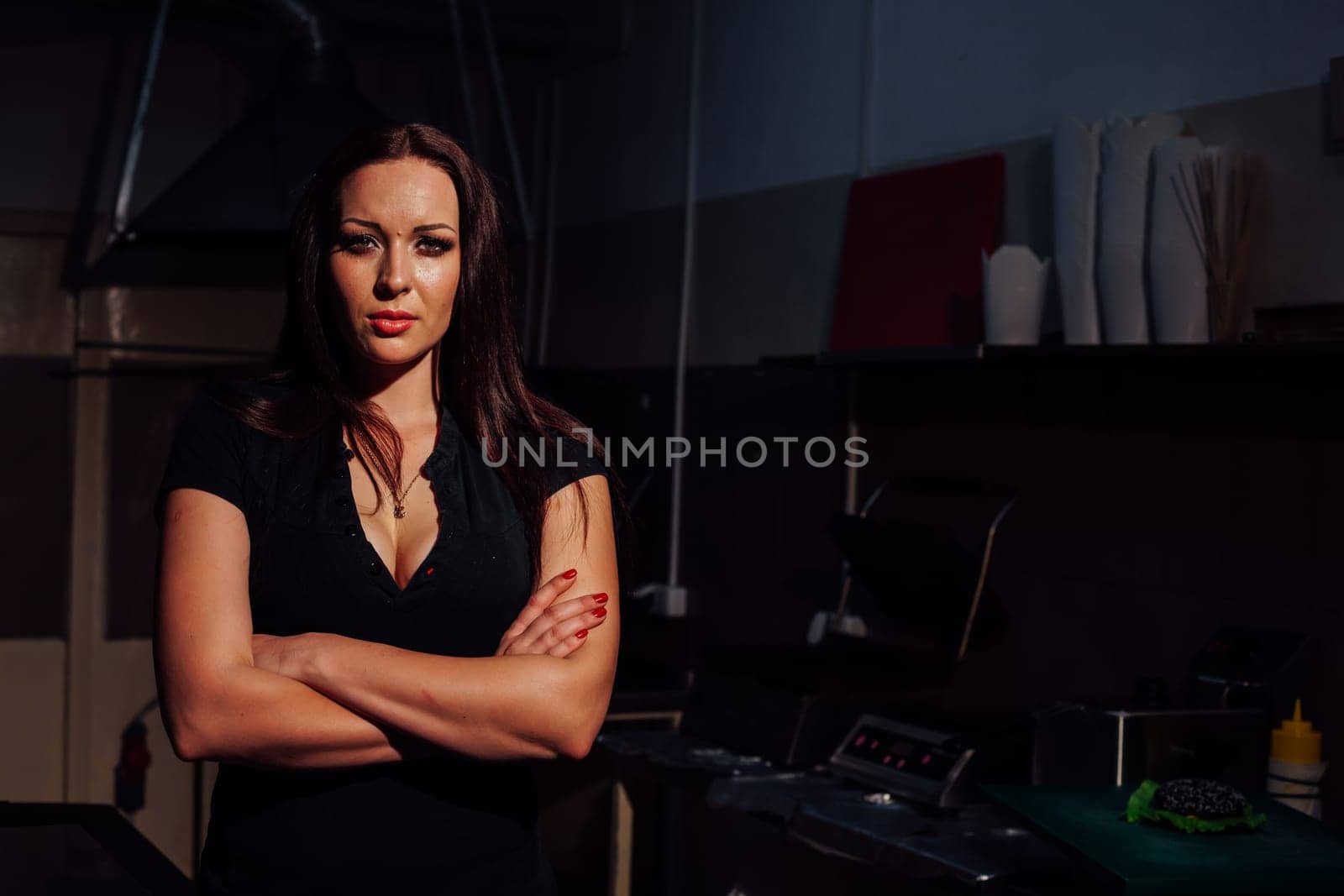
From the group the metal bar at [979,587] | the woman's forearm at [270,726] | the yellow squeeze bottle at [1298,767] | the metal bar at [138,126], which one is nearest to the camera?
the woman's forearm at [270,726]

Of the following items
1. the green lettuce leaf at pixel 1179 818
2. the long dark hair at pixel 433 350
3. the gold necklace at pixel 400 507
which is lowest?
the green lettuce leaf at pixel 1179 818

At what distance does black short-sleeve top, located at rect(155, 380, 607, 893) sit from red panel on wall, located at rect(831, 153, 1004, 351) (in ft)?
4.18

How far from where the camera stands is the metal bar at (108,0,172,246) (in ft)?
10.0

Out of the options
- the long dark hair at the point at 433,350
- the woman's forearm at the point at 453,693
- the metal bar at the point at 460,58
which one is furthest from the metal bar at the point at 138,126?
the woman's forearm at the point at 453,693

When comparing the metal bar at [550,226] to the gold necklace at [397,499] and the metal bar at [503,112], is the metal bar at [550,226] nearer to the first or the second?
the metal bar at [503,112]

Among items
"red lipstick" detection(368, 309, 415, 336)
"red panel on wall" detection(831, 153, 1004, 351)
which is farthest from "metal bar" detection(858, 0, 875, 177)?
"red lipstick" detection(368, 309, 415, 336)

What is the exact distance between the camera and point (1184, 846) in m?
1.52

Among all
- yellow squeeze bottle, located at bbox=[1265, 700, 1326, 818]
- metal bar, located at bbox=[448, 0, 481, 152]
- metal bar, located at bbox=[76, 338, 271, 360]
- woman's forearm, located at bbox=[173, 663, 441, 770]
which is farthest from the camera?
metal bar, located at bbox=[76, 338, 271, 360]

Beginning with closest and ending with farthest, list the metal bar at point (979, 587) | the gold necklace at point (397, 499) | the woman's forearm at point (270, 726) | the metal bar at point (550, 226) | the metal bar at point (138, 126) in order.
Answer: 1. the woman's forearm at point (270, 726)
2. the gold necklace at point (397, 499)
3. the metal bar at point (979, 587)
4. the metal bar at point (138, 126)
5. the metal bar at point (550, 226)

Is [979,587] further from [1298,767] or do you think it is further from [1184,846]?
[1184,846]

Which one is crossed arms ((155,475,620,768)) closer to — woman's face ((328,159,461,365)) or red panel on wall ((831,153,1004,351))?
woman's face ((328,159,461,365))

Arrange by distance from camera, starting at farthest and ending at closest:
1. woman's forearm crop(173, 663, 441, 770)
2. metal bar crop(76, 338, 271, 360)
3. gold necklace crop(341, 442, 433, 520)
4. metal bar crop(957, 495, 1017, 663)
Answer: metal bar crop(76, 338, 271, 360) → metal bar crop(957, 495, 1017, 663) → gold necklace crop(341, 442, 433, 520) → woman's forearm crop(173, 663, 441, 770)

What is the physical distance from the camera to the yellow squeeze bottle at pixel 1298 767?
181 cm

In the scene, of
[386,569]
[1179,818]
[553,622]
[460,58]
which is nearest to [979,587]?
[1179,818]
